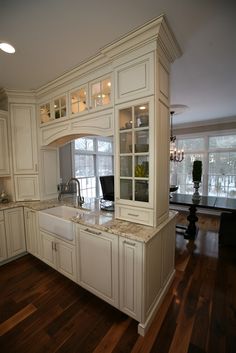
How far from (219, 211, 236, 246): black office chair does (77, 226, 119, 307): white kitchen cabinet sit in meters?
2.46

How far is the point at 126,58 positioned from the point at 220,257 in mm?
3215

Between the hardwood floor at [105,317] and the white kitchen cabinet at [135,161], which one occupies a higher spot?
the white kitchen cabinet at [135,161]

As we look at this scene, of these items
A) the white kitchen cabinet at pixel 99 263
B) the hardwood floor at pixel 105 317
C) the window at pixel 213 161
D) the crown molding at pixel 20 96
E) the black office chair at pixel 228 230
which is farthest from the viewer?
the window at pixel 213 161

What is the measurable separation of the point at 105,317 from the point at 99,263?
1.73ft

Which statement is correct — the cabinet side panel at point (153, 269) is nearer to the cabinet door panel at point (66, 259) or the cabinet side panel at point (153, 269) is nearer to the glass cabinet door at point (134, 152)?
the glass cabinet door at point (134, 152)

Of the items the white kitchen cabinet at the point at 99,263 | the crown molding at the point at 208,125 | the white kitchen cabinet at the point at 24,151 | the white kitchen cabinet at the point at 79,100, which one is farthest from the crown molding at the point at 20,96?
the crown molding at the point at 208,125

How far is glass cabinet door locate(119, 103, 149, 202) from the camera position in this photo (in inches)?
68.1

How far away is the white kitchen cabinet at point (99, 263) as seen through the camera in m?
1.72

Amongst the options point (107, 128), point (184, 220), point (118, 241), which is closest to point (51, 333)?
point (118, 241)

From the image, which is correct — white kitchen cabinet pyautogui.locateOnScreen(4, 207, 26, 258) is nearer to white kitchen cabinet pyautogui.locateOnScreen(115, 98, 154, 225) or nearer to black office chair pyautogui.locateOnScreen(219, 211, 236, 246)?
white kitchen cabinet pyautogui.locateOnScreen(115, 98, 154, 225)

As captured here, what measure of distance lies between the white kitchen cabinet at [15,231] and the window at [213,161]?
4.80 metres

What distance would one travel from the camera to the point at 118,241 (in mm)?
1652

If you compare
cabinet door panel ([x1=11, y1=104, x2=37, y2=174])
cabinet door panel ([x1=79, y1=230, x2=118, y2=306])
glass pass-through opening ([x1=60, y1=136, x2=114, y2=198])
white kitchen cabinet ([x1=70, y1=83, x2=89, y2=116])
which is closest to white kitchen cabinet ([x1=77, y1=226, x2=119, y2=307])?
cabinet door panel ([x1=79, y1=230, x2=118, y2=306])

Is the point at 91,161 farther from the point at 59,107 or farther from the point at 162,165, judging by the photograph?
the point at 162,165
